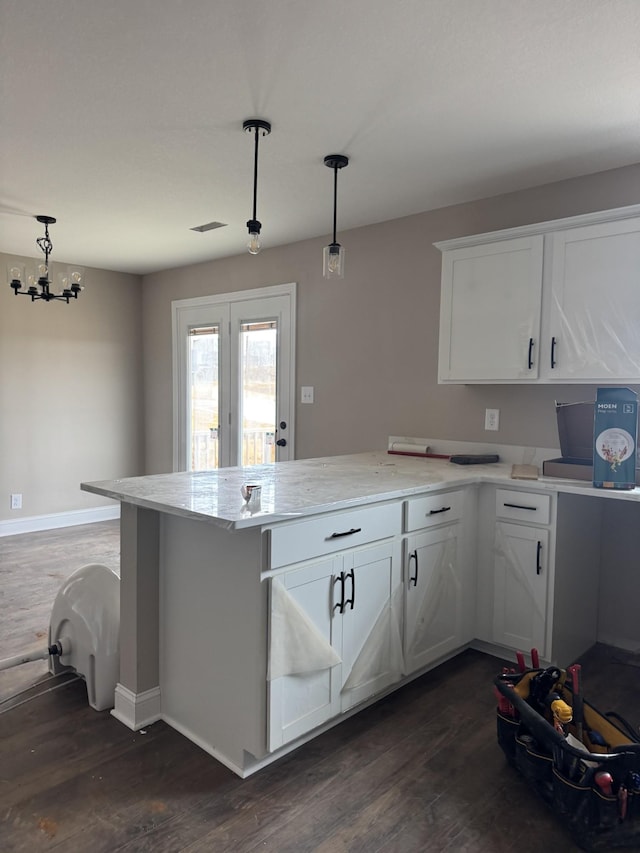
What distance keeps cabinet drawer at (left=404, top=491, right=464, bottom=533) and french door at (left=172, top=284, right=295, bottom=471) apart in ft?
6.26

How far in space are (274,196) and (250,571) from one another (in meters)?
2.28

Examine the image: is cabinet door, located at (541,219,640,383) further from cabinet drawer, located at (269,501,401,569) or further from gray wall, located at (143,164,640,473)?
cabinet drawer, located at (269,501,401,569)

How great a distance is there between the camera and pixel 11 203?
342 cm

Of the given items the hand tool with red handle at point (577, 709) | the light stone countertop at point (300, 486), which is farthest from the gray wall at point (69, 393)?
the hand tool with red handle at point (577, 709)

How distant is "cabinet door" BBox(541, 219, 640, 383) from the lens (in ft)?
8.12

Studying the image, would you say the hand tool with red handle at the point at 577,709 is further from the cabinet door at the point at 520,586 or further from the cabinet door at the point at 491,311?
the cabinet door at the point at 491,311

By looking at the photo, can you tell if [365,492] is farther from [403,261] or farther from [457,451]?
[403,261]

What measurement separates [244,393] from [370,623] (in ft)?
9.33

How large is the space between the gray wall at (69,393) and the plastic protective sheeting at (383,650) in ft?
12.7

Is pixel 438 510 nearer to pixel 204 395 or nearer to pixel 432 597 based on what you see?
pixel 432 597

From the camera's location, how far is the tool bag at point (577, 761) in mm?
1546

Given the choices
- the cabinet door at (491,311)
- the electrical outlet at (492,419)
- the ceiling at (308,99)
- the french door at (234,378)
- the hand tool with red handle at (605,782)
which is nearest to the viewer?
the hand tool with red handle at (605,782)

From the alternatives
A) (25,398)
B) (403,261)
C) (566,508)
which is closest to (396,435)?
(403,261)

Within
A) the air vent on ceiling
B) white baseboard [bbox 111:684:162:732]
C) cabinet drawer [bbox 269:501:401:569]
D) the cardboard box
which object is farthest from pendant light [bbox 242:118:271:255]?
white baseboard [bbox 111:684:162:732]
